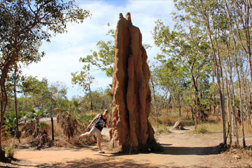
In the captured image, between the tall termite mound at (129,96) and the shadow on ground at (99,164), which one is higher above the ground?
the tall termite mound at (129,96)

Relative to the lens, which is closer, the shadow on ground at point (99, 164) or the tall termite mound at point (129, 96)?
the shadow on ground at point (99, 164)

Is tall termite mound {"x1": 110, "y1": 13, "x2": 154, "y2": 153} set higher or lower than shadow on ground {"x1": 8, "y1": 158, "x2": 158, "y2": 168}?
higher

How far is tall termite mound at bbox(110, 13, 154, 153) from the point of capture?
8.49 meters

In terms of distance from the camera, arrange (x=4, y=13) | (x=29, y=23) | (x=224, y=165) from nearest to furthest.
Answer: (x=224, y=165) < (x=4, y=13) < (x=29, y=23)

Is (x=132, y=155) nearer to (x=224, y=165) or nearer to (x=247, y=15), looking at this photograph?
(x=224, y=165)

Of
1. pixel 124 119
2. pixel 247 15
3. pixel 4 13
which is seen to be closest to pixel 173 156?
pixel 124 119

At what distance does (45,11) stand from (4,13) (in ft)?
4.14

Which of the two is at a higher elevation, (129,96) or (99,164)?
(129,96)

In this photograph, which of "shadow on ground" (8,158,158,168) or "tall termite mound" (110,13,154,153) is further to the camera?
"tall termite mound" (110,13,154,153)

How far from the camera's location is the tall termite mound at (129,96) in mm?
8492

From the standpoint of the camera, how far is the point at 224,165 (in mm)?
6172

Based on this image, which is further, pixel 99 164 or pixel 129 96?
pixel 129 96

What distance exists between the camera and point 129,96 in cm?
845

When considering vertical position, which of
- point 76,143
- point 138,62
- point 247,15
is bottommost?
point 76,143
